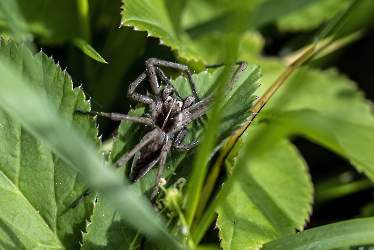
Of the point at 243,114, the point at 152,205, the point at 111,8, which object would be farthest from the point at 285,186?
the point at 111,8

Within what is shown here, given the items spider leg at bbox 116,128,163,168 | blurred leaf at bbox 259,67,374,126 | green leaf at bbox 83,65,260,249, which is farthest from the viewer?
blurred leaf at bbox 259,67,374,126

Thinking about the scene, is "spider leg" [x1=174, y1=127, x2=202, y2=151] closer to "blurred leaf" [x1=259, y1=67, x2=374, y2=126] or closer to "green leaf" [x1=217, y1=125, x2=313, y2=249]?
"green leaf" [x1=217, y1=125, x2=313, y2=249]

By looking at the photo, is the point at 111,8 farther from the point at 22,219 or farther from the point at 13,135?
the point at 22,219

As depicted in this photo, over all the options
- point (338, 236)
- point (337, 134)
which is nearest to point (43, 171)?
point (338, 236)

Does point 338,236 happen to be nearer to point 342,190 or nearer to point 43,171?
point 43,171

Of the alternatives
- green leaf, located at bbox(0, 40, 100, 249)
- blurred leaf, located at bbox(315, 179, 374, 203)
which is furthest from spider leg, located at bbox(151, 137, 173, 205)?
blurred leaf, located at bbox(315, 179, 374, 203)

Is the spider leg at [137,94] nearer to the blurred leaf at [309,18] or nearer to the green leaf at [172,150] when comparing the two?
the green leaf at [172,150]

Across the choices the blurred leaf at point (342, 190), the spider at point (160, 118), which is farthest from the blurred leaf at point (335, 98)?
the spider at point (160, 118)
